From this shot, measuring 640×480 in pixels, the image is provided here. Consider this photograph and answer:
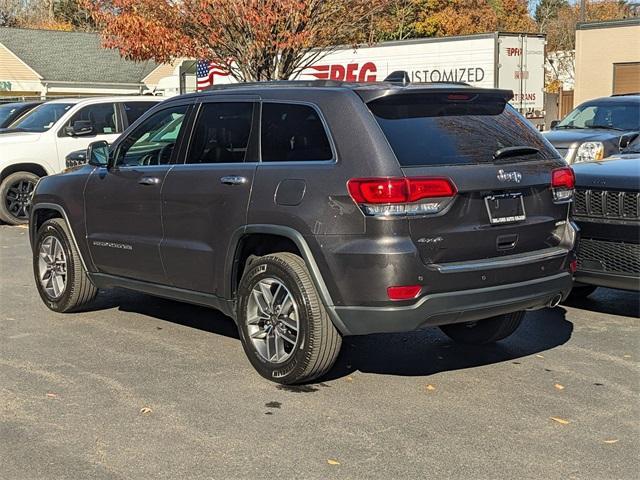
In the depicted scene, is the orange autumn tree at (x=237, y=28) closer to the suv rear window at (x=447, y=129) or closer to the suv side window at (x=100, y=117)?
the suv side window at (x=100, y=117)

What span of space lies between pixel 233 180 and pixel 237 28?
31.7ft

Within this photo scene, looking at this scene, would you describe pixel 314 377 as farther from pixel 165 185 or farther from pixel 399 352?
pixel 165 185

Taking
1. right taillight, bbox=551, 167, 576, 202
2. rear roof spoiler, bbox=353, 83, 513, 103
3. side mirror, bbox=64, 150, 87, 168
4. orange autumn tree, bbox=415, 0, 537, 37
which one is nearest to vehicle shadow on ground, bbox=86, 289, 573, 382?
right taillight, bbox=551, 167, 576, 202

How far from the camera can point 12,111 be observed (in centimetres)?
1769

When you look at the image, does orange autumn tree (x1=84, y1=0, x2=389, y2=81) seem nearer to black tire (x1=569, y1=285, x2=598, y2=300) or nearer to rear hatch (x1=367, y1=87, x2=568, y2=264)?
black tire (x1=569, y1=285, x2=598, y2=300)

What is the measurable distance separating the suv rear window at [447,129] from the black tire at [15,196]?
9992 mm

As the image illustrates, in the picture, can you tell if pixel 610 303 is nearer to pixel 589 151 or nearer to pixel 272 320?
pixel 272 320

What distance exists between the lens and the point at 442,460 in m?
4.46

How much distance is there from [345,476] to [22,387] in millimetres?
2392

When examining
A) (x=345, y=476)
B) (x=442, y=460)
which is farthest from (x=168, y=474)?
(x=442, y=460)

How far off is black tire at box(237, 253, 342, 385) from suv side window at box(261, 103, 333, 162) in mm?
621

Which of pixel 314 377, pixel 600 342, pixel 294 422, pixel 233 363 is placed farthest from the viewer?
pixel 600 342

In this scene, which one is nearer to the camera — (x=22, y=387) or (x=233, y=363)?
(x=22, y=387)

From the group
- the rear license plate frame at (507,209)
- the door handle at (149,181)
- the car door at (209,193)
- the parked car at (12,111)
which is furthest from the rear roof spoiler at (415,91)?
the parked car at (12,111)
